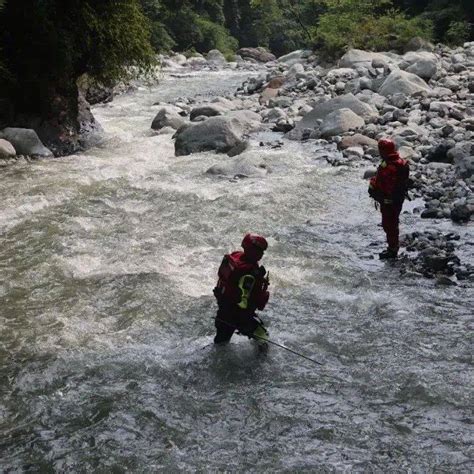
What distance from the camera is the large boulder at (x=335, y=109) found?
1355 cm

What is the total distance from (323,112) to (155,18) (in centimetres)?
2778

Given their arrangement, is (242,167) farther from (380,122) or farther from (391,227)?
(380,122)

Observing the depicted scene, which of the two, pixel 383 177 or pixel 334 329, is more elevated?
pixel 383 177

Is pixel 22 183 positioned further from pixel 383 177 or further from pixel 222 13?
pixel 222 13

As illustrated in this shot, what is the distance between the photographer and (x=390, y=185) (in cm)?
664

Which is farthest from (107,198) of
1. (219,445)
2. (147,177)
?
(219,445)

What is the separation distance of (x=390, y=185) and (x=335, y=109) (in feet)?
24.8

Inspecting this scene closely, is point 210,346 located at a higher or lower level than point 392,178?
lower

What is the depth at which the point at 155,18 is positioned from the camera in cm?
3847

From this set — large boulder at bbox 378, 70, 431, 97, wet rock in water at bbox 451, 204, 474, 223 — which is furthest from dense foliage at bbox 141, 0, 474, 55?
wet rock in water at bbox 451, 204, 474, 223

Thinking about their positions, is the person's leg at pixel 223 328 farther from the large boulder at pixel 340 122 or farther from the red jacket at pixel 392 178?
the large boulder at pixel 340 122

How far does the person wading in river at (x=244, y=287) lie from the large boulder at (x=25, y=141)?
24.4 feet

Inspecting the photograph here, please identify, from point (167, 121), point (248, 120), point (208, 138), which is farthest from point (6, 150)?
point (248, 120)

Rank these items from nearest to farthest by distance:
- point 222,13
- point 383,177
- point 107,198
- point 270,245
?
1. point 383,177
2. point 270,245
3. point 107,198
4. point 222,13
